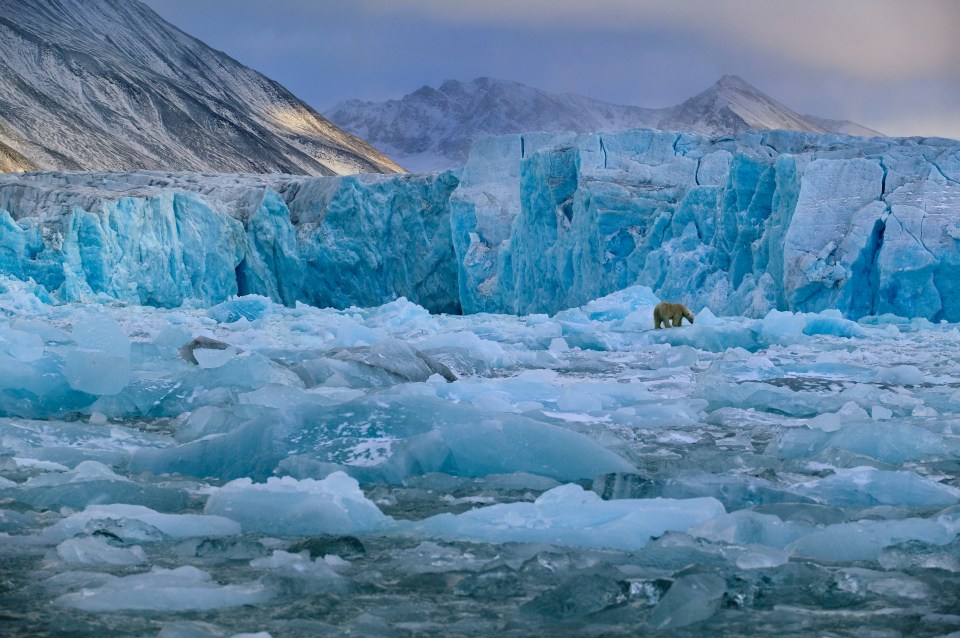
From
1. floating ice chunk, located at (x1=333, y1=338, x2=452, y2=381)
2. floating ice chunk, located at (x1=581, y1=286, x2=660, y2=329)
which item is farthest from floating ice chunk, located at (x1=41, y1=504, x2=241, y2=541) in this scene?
floating ice chunk, located at (x1=581, y1=286, x2=660, y2=329)

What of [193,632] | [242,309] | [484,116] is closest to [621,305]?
[242,309]

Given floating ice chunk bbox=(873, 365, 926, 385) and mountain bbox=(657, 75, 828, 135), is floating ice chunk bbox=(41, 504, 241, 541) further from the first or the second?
mountain bbox=(657, 75, 828, 135)

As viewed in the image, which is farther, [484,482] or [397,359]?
[397,359]

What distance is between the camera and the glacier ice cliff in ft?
47.0

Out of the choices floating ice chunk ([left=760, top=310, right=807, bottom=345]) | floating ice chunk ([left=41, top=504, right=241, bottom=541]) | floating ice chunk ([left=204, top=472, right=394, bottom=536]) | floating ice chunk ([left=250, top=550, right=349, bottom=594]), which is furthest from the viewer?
floating ice chunk ([left=760, top=310, right=807, bottom=345])

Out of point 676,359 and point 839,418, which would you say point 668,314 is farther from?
point 839,418

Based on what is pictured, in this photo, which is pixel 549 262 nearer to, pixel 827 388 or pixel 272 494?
pixel 827 388

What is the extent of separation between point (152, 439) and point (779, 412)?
3147mm

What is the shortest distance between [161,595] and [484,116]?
100m

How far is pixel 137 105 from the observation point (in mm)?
61875

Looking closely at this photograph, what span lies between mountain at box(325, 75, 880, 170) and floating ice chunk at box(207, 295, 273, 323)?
6858 centimetres

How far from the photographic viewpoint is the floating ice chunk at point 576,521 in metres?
2.39

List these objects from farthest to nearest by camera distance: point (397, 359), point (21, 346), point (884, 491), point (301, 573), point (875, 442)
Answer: point (397, 359) → point (21, 346) → point (875, 442) → point (884, 491) → point (301, 573)

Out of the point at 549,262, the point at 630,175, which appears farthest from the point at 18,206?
the point at 630,175
